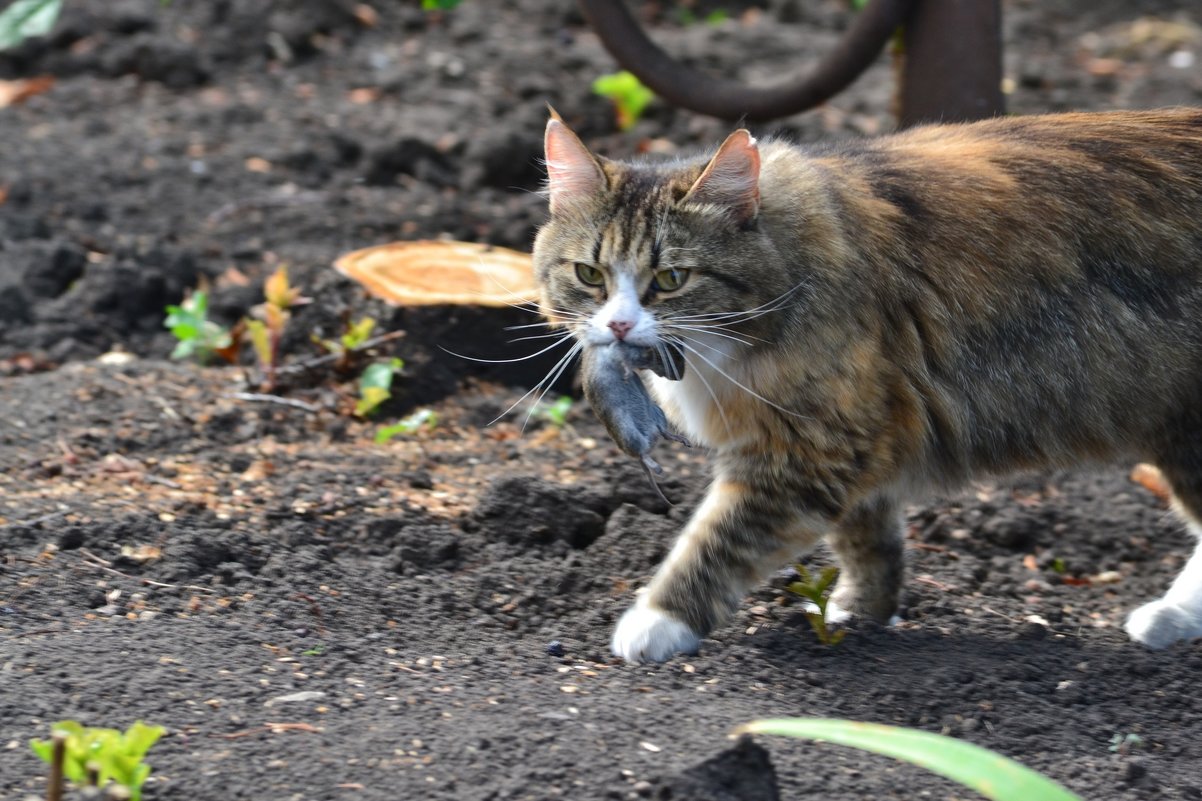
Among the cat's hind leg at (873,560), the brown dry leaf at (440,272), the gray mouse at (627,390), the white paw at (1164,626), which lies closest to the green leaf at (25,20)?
the brown dry leaf at (440,272)

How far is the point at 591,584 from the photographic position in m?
3.89

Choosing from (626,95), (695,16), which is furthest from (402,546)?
(695,16)

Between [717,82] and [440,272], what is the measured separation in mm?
1314

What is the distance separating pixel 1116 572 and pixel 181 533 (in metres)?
2.88

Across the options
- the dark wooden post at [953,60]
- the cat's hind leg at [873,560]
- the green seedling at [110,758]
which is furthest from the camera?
the dark wooden post at [953,60]

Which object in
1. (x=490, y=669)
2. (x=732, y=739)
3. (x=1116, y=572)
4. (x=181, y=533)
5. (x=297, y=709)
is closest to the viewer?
(x=732, y=739)

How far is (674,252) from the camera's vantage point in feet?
11.6

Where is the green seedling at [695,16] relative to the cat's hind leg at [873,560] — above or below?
above

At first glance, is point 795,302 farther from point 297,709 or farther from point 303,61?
point 303,61

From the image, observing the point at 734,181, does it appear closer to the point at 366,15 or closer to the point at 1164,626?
the point at 1164,626

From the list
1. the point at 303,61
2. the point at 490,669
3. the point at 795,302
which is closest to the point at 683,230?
the point at 795,302

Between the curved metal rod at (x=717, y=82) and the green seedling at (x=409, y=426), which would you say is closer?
the green seedling at (x=409, y=426)

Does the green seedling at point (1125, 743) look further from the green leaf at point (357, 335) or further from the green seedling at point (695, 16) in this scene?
the green seedling at point (695, 16)

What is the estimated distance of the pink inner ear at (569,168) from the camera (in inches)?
144
